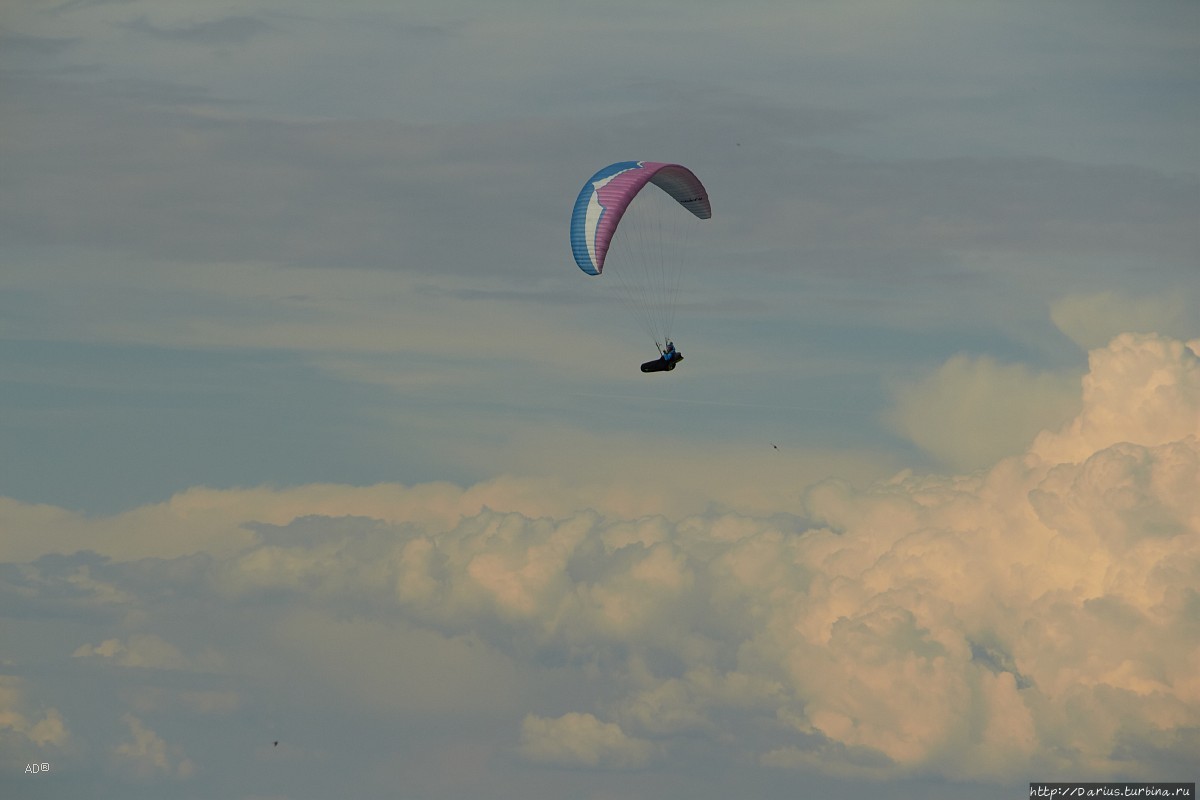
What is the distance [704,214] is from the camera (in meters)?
176

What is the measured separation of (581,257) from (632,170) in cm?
906

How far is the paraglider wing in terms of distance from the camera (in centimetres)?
16112

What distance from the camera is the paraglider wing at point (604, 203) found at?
529 feet

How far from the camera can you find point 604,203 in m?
162

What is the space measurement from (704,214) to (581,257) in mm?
17406

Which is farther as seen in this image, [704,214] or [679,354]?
[704,214]

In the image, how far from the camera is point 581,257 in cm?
16138

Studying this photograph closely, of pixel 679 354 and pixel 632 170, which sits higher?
pixel 632 170

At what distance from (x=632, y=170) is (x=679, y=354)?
1400cm

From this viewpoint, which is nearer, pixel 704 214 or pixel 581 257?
pixel 581 257

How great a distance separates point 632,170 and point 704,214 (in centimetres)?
1100

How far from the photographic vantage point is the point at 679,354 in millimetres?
163875

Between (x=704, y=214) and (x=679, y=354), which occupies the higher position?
(x=704, y=214)
